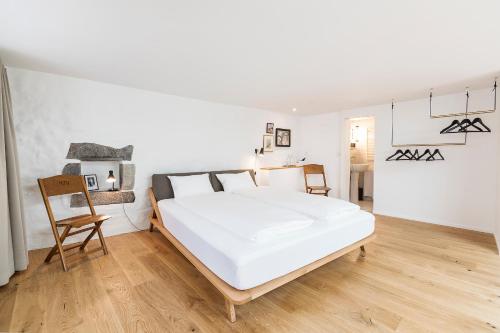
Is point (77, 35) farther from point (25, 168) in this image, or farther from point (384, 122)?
point (384, 122)

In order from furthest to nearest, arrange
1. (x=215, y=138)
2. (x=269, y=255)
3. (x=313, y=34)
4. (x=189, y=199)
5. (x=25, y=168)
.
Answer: (x=215, y=138), (x=189, y=199), (x=25, y=168), (x=313, y=34), (x=269, y=255)

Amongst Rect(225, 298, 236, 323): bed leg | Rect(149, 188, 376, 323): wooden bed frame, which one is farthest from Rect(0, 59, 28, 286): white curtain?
Rect(225, 298, 236, 323): bed leg

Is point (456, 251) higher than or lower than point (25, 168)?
lower

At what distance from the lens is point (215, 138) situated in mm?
4133

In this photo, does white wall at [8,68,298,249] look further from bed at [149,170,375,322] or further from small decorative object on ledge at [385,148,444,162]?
small decorative object on ledge at [385,148,444,162]

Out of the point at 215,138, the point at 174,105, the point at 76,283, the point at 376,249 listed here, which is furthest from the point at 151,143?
the point at 376,249

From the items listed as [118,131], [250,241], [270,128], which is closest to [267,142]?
[270,128]

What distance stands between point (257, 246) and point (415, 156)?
12.2ft

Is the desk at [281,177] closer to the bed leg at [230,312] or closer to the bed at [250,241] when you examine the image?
the bed at [250,241]

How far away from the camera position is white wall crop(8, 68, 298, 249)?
2619 mm

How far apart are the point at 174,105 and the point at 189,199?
1.63 m

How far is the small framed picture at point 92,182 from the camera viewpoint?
2.95m

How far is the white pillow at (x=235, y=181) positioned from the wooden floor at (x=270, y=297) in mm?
1374

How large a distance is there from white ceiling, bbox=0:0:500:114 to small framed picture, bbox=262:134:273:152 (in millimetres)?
1813
